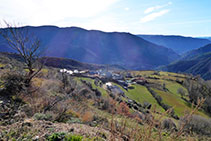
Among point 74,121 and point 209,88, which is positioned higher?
point 74,121

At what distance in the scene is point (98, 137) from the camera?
12.4 feet

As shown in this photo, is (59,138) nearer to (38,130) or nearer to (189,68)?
(38,130)

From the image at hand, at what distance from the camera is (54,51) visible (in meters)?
200

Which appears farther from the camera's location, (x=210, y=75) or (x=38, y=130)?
(x=210, y=75)

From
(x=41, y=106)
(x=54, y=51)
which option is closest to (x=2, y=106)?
(x=41, y=106)

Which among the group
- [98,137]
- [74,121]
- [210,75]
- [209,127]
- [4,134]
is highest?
[4,134]

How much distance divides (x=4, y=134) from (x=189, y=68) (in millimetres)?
193111

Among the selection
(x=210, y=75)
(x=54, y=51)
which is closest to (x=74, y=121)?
(x=210, y=75)

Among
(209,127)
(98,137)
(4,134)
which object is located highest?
(4,134)

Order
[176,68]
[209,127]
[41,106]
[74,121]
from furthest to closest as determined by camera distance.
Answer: [176,68] → [209,127] → [41,106] → [74,121]

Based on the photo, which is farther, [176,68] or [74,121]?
[176,68]

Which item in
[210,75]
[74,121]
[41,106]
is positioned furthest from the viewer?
[210,75]

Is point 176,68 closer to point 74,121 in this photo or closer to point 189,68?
point 189,68

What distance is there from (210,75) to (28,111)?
159 meters
